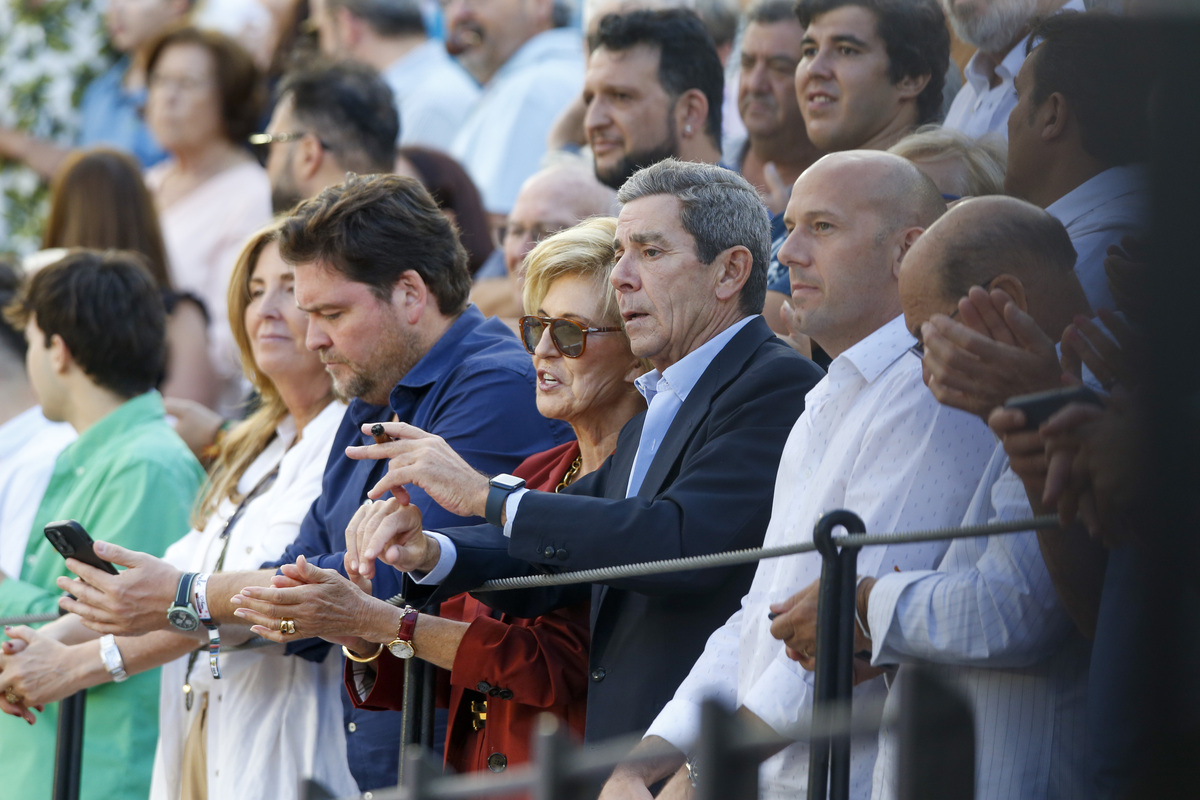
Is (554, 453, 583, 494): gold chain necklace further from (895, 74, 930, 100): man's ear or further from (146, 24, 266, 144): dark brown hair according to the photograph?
(146, 24, 266, 144): dark brown hair

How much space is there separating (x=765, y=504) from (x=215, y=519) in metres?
2.08

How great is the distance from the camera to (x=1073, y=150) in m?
3.04

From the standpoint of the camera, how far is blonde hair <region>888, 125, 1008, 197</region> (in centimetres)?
359

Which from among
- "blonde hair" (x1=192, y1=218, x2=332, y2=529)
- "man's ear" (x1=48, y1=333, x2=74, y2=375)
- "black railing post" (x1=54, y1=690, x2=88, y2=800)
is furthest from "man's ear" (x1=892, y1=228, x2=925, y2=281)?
"man's ear" (x1=48, y1=333, x2=74, y2=375)

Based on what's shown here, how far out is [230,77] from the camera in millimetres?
7848

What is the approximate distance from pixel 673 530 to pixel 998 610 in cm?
76

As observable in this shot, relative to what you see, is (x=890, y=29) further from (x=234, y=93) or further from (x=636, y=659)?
(x=234, y=93)

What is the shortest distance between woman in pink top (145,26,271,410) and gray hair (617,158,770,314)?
14.2 feet

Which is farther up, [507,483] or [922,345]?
[922,345]

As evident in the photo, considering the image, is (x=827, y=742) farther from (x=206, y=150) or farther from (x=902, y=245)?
(x=206, y=150)

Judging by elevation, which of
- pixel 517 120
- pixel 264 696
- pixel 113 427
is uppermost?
pixel 517 120

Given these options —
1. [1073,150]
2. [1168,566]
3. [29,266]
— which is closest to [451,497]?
[1073,150]

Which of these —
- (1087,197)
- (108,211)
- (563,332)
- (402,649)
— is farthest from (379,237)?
(108,211)

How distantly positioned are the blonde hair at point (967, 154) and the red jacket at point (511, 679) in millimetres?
1221
